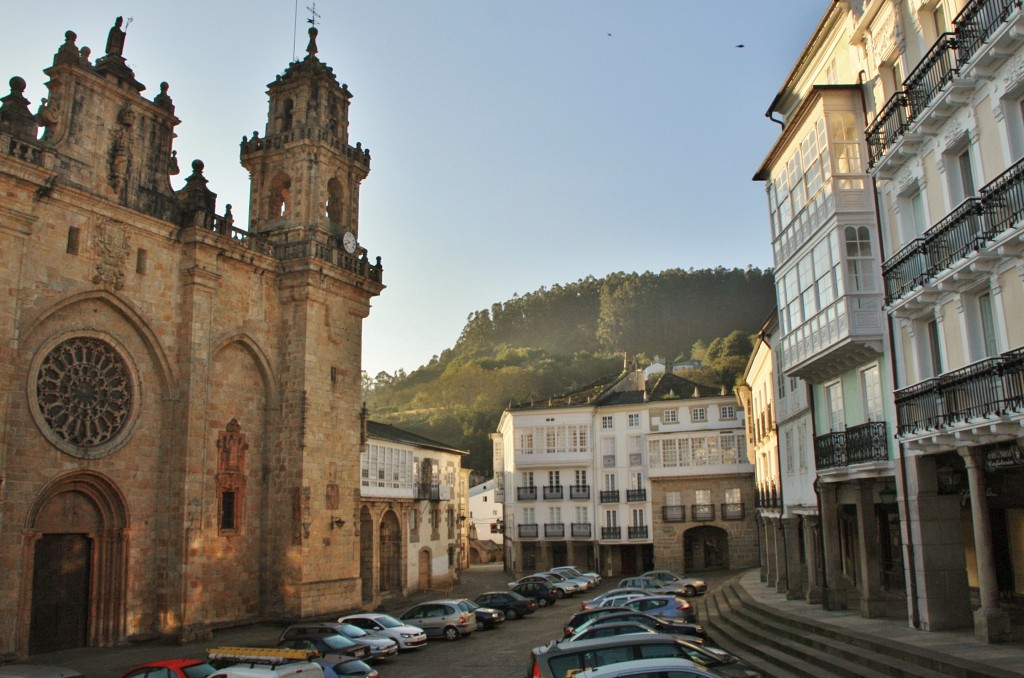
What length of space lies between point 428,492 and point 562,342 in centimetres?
12155

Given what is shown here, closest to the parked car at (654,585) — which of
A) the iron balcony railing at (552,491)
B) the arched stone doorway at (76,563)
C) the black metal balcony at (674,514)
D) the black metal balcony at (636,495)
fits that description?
the black metal balcony at (674,514)

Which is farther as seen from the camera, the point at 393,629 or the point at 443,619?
the point at 443,619

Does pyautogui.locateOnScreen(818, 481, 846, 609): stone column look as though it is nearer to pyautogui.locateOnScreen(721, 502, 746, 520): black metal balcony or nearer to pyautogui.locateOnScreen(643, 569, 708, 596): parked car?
pyautogui.locateOnScreen(643, 569, 708, 596): parked car

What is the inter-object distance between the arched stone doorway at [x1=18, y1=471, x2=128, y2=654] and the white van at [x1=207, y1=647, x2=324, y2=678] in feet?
34.9

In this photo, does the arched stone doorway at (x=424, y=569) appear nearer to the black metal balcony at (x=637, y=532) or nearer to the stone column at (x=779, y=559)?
the black metal balcony at (x=637, y=532)

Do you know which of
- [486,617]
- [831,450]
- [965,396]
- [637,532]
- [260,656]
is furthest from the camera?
[637,532]

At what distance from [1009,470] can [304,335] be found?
2321 cm

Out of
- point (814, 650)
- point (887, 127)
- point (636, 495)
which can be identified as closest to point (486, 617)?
point (814, 650)

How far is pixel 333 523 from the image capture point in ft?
99.5

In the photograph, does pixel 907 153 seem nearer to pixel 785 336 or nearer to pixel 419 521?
pixel 785 336

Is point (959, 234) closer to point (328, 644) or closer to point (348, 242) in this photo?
point (328, 644)

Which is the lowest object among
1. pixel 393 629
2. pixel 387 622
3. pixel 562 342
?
pixel 393 629

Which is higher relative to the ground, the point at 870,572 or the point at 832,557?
the point at 832,557

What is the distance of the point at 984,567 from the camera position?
586 inches
